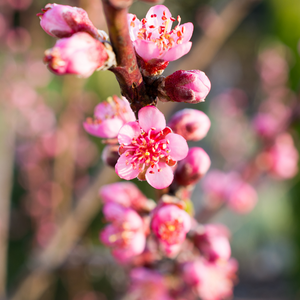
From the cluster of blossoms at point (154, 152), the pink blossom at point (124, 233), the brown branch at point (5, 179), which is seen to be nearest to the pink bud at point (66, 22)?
the cluster of blossoms at point (154, 152)

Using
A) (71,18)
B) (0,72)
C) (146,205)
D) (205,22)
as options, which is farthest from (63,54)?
(0,72)

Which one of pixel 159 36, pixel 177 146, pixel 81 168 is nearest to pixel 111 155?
pixel 177 146

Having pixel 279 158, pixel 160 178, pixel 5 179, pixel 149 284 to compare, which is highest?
pixel 279 158

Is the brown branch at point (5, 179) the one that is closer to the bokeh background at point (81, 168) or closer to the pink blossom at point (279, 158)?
the bokeh background at point (81, 168)

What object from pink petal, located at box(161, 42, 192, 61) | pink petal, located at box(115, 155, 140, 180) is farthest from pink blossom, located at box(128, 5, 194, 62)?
pink petal, located at box(115, 155, 140, 180)

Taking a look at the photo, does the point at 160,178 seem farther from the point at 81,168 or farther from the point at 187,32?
the point at 81,168

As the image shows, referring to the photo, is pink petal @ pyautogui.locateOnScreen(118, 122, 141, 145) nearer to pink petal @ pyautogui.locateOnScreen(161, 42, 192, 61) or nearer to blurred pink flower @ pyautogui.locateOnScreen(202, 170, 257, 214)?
pink petal @ pyautogui.locateOnScreen(161, 42, 192, 61)

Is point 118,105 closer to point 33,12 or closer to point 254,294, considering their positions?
point 33,12
